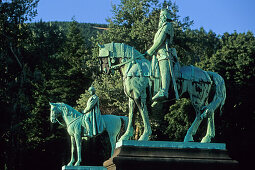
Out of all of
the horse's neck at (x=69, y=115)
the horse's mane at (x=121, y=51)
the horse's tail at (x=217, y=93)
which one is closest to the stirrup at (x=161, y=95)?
the horse's mane at (x=121, y=51)

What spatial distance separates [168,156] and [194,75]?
270 cm

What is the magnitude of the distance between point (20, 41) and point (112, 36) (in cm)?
639

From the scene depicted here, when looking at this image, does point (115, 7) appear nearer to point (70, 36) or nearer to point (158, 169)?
point (70, 36)

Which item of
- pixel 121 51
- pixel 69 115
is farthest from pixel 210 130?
pixel 69 115

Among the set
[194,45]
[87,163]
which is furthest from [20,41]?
[194,45]

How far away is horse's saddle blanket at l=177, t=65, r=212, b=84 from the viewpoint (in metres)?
14.6

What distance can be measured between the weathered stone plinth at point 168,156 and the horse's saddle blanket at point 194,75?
199 cm

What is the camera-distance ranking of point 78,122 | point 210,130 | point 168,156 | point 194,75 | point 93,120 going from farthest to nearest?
point 78,122
point 93,120
point 194,75
point 210,130
point 168,156

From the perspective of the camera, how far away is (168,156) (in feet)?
44.8

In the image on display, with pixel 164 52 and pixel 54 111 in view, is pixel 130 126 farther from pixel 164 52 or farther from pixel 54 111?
pixel 54 111

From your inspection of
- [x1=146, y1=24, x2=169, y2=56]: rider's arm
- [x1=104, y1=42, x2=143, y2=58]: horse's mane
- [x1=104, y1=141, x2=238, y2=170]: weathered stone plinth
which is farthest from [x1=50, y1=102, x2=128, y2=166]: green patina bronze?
[x1=146, y1=24, x2=169, y2=56]: rider's arm

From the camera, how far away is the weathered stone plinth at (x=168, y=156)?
43.8ft

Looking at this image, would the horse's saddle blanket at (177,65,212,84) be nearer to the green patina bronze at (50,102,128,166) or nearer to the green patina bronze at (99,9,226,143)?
the green patina bronze at (99,9,226,143)

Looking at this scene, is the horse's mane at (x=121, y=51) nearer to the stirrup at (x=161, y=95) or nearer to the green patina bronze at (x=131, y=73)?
the green patina bronze at (x=131, y=73)
